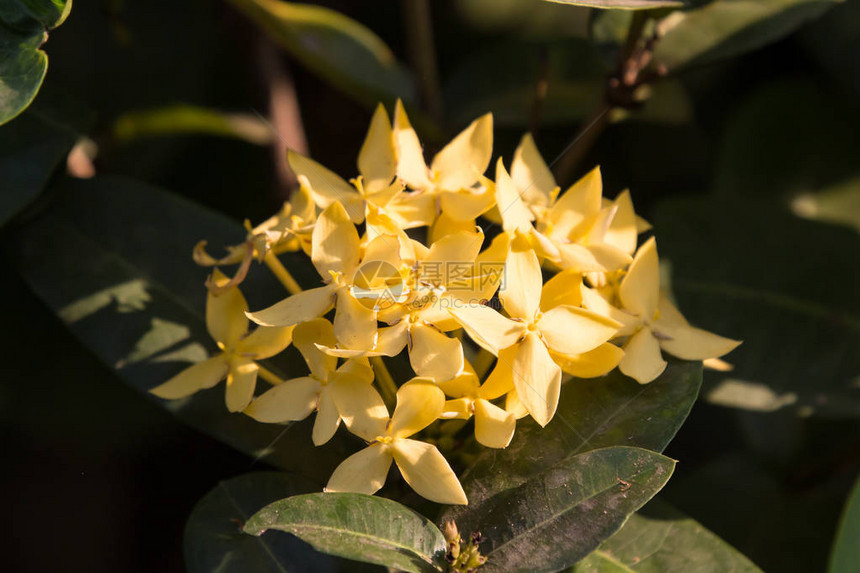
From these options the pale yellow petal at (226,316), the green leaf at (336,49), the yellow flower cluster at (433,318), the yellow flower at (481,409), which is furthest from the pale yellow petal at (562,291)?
the green leaf at (336,49)

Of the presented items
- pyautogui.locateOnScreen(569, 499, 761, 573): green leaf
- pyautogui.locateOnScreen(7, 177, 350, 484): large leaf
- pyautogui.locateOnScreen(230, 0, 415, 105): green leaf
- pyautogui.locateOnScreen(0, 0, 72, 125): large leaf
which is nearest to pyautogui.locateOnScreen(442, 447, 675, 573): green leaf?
pyautogui.locateOnScreen(569, 499, 761, 573): green leaf

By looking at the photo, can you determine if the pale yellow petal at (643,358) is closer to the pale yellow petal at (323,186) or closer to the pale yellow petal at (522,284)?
the pale yellow petal at (522,284)

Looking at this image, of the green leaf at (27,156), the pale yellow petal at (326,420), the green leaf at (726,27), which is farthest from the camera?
the green leaf at (726,27)

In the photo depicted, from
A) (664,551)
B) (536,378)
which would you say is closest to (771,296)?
(664,551)

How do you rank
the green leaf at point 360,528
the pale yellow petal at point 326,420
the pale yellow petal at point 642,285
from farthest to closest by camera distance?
the pale yellow petal at point 642,285, the pale yellow petal at point 326,420, the green leaf at point 360,528

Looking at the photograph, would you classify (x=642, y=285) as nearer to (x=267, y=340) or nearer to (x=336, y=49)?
(x=267, y=340)

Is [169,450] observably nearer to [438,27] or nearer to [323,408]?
[323,408]
